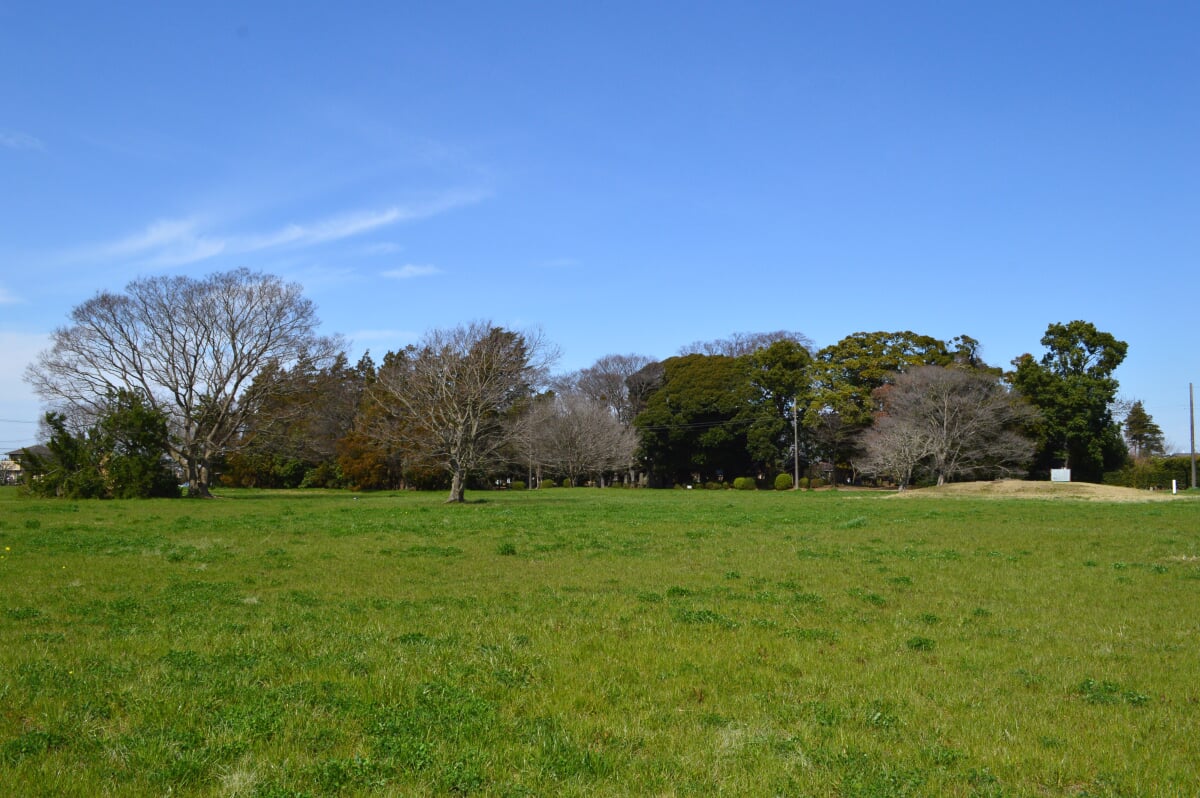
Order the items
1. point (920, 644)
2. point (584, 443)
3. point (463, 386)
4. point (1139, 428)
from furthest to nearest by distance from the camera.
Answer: point (1139, 428) → point (584, 443) → point (463, 386) → point (920, 644)

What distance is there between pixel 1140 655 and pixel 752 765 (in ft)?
18.4

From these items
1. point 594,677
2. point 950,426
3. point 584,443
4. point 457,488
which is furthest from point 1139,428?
point 594,677

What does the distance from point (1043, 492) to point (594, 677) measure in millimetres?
48260

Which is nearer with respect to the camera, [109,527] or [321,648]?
[321,648]

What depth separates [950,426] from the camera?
5969 cm

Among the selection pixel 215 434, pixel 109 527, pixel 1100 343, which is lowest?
pixel 109 527

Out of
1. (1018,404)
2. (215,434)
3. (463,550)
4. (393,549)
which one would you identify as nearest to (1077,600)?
(463,550)

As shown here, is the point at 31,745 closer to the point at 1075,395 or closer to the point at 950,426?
the point at 950,426

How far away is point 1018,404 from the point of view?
200 ft

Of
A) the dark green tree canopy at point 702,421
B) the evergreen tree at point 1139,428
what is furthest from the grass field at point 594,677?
the evergreen tree at point 1139,428

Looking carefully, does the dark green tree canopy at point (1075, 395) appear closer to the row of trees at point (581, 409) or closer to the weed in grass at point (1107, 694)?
the row of trees at point (581, 409)

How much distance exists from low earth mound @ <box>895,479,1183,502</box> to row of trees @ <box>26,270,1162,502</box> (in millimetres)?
7448

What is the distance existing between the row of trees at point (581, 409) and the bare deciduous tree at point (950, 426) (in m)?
0.16

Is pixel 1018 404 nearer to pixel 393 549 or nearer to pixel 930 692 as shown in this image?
pixel 393 549
